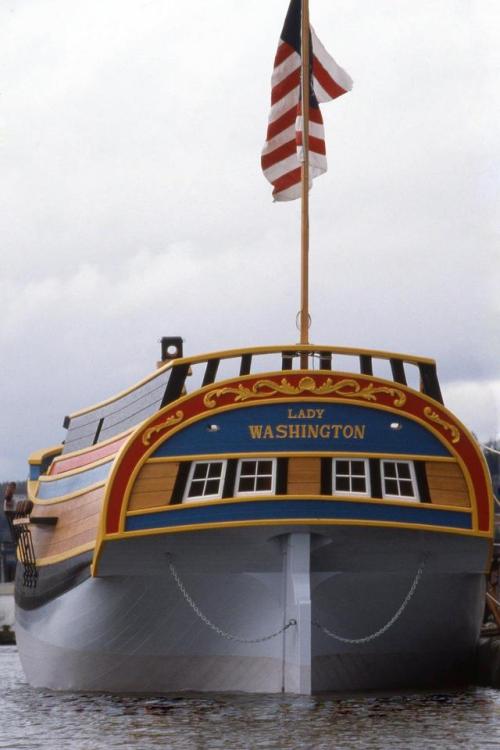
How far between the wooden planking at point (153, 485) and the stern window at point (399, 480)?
2.64 metres

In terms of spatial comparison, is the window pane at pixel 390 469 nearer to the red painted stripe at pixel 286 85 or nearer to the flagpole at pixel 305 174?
the flagpole at pixel 305 174

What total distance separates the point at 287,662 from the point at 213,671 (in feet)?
3.93

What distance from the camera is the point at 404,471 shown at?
62.7ft

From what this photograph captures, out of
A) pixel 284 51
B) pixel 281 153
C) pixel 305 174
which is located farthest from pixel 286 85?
pixel 305 174

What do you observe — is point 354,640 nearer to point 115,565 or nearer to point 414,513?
point 414,513

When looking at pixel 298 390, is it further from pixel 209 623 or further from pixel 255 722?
pixel 255 722

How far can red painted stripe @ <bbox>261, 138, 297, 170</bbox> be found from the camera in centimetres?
2164

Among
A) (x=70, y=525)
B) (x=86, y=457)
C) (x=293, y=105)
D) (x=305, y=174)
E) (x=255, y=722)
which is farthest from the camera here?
(x=86, y=457)

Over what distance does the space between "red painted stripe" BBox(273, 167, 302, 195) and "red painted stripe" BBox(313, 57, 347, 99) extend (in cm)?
123

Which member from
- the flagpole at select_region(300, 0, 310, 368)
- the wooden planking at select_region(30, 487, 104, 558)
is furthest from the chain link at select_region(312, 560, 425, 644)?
the flagpole at select_region(300, 0, 310, 368)

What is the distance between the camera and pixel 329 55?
2173cm

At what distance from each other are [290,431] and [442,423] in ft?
6.53

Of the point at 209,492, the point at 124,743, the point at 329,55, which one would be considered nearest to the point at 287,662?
the point at 209,492

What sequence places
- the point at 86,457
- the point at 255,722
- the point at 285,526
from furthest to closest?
the point at 86,457, the point at 285,526, the point at 255,722
